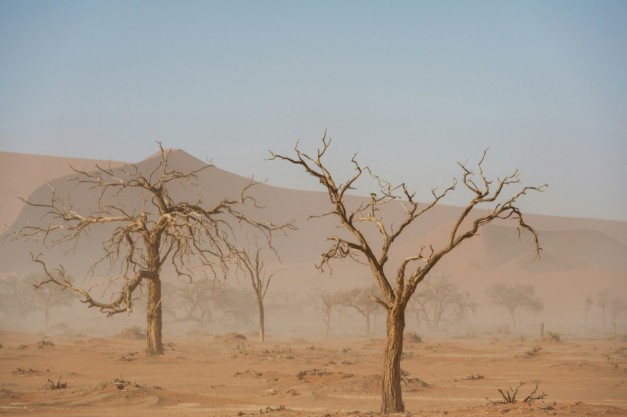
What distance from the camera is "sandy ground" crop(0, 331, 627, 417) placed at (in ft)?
51.1

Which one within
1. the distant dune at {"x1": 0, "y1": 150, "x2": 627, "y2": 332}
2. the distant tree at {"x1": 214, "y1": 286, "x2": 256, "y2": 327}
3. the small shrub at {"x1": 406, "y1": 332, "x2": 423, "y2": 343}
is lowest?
the small shrub at {"x1": 406, "y1": 332, "x2": 423, "y2": 343}

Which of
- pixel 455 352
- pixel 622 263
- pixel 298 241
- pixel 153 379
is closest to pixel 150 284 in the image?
pixel 153 379

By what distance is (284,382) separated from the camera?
21.3 metres

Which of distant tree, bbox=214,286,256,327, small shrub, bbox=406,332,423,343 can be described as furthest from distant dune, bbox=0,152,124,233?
small shrub, bbox=406,332,423,343

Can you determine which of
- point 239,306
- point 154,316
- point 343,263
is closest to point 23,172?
point 343,263

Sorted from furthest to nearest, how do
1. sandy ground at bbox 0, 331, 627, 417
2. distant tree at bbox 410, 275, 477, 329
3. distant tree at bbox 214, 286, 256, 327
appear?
distant tree at bbox 214, 286, 256, 327 → distant tree at bbox 410, 275, 477, 329 → sandy ground at bbox 0, 331, 627, 417

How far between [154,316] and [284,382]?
9031mm

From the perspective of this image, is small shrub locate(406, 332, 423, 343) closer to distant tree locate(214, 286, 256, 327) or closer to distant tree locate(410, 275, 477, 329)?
distant tree locate(410, 275, 477, 329)

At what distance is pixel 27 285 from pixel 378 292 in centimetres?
3484

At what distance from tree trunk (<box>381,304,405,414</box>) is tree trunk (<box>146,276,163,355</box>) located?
16.1 m

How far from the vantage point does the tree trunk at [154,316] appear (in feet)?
93.1

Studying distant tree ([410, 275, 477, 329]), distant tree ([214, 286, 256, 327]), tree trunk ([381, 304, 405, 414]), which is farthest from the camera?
distant tree ([214, 286, 256, 327])

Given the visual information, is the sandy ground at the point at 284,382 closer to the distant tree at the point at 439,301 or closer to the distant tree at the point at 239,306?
the distant tree at the point at 439,301

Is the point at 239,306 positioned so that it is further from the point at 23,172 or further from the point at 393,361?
the point at 23,172
